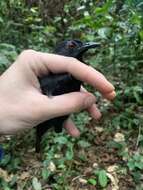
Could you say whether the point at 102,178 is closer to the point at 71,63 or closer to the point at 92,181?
the point at 92,181

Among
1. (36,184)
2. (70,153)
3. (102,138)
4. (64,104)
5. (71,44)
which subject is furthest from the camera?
(102,138)

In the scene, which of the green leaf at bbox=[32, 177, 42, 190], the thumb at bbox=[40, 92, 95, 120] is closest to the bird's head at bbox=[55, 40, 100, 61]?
the thumb at bbox=[40, 92, 95, 120]

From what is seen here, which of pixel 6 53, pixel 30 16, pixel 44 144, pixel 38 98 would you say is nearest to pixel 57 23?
pixel 30 16

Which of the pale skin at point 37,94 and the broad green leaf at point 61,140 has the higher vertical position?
the pale skin at point 37,94

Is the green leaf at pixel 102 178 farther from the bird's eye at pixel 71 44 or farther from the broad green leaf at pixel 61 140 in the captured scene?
the bird's eye at pixel 71 44

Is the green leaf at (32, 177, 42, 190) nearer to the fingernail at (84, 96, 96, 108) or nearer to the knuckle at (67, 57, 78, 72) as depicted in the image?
the fingernail at (84, 96, 96, 108)

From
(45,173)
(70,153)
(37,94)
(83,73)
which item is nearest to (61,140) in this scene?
(70,153)

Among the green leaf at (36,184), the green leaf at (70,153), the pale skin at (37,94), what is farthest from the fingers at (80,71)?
the green leaf at (70,153)
